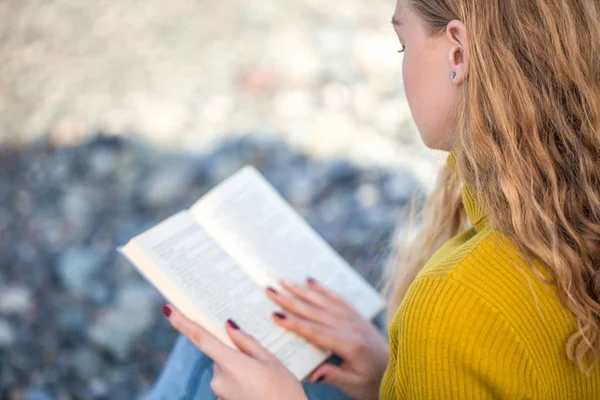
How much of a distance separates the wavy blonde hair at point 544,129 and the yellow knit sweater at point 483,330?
0.07 feet

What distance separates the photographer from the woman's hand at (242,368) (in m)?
1.08

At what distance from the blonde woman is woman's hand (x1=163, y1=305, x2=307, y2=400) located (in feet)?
0.67

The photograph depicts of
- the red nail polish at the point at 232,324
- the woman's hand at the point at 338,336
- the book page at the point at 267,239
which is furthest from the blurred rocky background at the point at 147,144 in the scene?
the red nail polish at the point at 232,324

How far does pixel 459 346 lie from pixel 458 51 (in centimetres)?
36

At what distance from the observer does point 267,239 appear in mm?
1347

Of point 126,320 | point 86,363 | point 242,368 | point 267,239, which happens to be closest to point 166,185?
point 126,320

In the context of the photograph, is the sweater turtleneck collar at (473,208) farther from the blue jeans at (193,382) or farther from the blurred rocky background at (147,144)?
the blurred rocky background at (147,144)

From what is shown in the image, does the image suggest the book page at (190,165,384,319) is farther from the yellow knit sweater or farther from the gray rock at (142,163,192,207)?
the gray rock at (142,163,192,207)

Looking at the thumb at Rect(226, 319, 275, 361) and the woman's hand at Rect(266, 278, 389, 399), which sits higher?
the thumb at Rect(226, 319, 275, 361)

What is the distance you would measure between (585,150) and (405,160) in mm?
1750

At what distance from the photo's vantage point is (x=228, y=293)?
4.02 ft

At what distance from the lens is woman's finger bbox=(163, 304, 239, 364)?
3.69ft

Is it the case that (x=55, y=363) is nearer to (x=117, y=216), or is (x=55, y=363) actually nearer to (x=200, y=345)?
(x=117, y=216)

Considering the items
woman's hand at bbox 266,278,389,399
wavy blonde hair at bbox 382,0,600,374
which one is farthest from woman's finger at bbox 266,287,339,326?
wavy blonde hair at bbox 382,0,600,374
